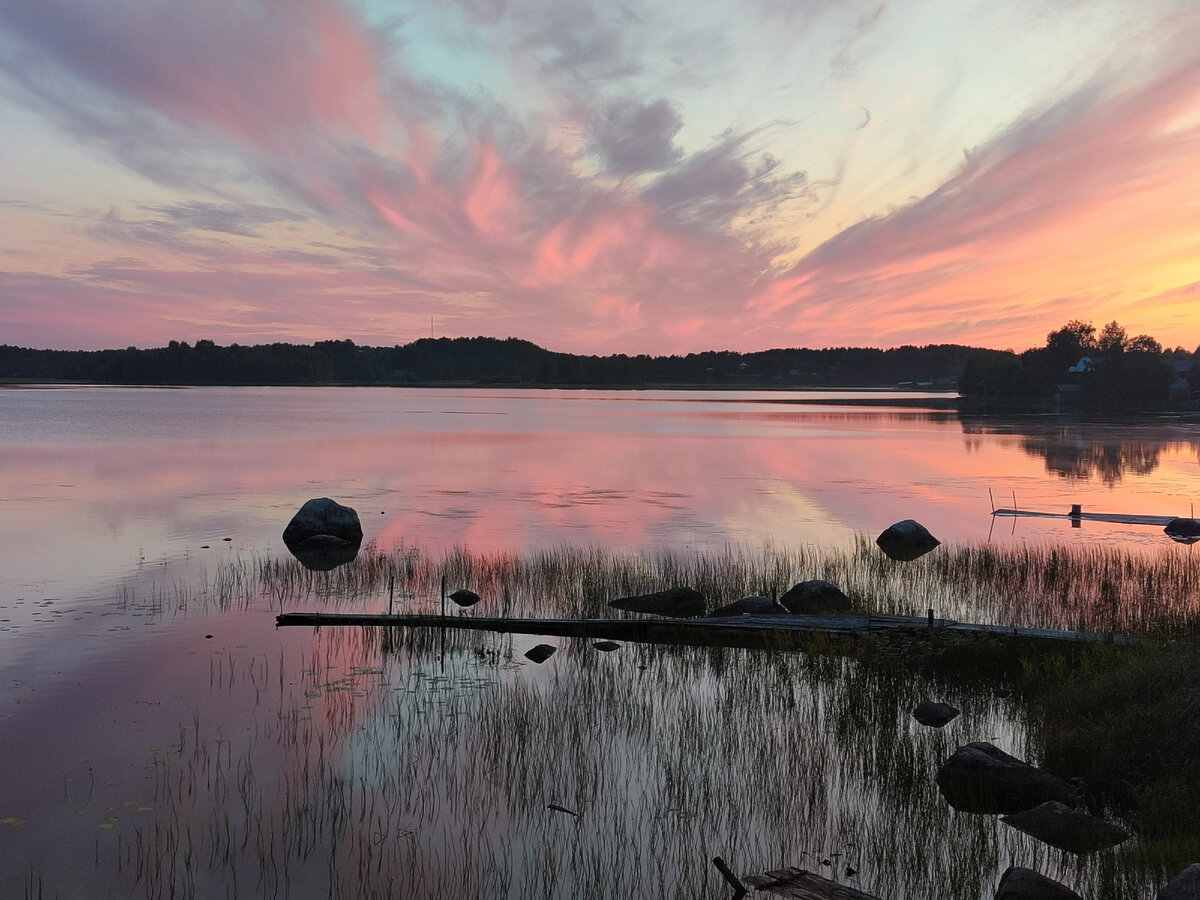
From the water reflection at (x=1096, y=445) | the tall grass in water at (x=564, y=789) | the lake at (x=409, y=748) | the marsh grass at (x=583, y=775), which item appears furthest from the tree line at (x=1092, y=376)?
the tall grass in water at (x=564, y=789)

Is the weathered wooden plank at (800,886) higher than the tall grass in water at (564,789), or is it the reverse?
the weathered wooden plank at (800,886)

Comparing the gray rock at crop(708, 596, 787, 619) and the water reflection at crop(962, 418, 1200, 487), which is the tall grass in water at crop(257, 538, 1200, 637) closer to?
the gray rock at crop(708, 596, 787, 619)

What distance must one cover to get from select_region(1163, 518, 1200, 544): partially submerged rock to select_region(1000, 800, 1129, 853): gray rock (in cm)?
2506

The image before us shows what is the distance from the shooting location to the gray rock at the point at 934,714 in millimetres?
12344

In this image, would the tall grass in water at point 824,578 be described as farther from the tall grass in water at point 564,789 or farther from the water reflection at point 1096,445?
the water reflection at point 1096,445

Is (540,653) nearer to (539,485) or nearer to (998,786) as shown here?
(998,786)

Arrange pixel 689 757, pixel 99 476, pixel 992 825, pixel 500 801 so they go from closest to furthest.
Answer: pixel 992 825 < pixel 500 801 < pixel 689 757 < pixel 99 476

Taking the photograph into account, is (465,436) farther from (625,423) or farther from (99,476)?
(99,476)

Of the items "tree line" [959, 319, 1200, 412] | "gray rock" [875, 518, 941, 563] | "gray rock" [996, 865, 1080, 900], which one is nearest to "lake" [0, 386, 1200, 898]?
"gray rock" [996, 865, 1080, 900]

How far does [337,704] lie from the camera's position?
1293cm

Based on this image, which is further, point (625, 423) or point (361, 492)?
point (625, 423)

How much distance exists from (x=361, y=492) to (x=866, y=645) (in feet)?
108

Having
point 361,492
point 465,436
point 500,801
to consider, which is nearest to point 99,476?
point 361,492

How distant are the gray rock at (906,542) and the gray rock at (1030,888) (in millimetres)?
19603
